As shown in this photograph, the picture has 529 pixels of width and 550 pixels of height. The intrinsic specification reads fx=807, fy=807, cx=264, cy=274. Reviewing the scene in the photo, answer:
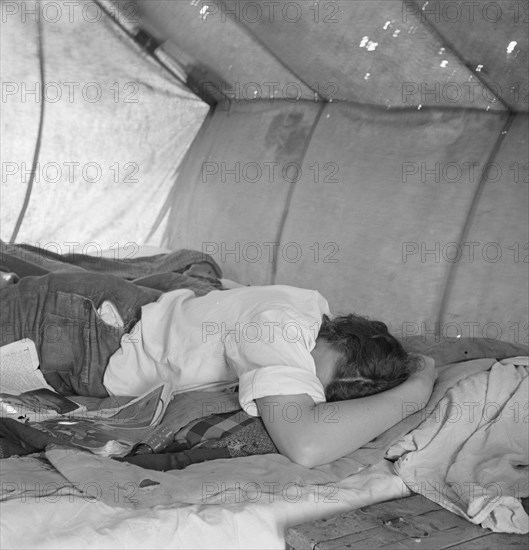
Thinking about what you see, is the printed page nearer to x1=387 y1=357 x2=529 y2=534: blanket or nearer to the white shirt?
the white shirt

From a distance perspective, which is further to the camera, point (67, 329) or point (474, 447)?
point (67, 329)

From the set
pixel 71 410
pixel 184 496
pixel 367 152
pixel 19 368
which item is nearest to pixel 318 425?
pixel 184 496

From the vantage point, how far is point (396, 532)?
147cm

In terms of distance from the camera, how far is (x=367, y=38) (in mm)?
2559

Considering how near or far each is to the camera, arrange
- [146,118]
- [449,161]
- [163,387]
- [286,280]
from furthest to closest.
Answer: [146,118], [286,280], [449,161], [163,387]

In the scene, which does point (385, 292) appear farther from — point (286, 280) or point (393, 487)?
point (393, 487)

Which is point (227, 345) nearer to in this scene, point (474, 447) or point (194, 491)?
point (194, 491)

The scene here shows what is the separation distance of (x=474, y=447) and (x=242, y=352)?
1.77 ft

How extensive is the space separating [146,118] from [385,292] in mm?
1537

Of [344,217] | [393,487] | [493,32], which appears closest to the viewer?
[393,487]

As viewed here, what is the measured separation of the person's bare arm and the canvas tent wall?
67 cm

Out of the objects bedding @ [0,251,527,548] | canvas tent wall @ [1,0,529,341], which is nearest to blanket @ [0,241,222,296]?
canvas tent wall @ [1,0,529,341]

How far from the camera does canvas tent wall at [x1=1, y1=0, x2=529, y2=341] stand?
2.26 metres

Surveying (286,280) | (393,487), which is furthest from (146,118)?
(393,487)
